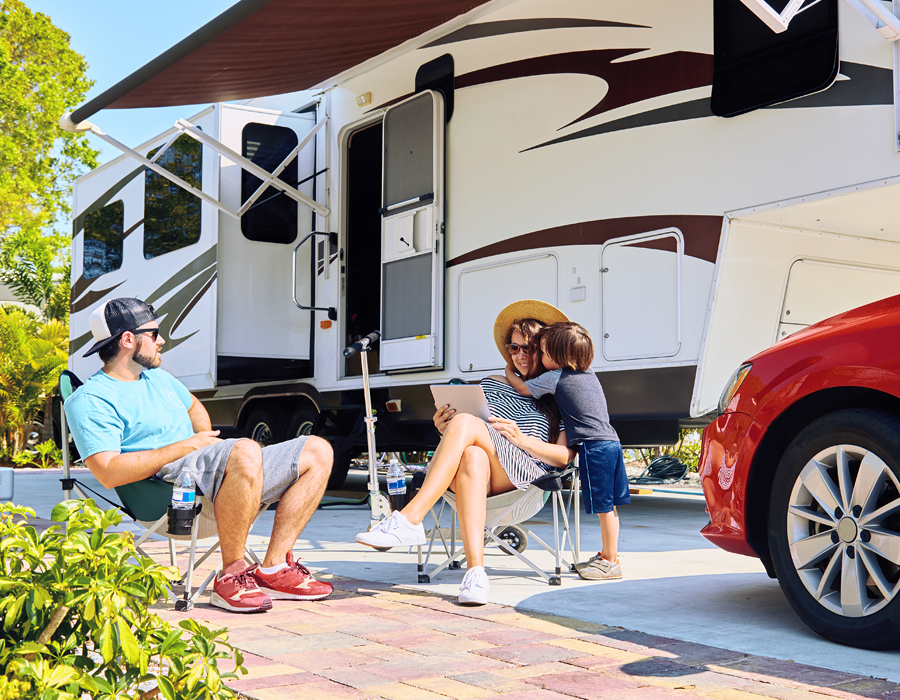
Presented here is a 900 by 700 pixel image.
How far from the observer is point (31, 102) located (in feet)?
68.4

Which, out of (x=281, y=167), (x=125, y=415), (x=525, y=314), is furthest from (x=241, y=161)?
(x=125, y=415)

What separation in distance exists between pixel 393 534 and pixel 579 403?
98 centimetres

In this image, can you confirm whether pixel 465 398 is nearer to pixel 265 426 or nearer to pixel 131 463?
pixel 131 463

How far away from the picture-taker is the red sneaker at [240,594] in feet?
10.7

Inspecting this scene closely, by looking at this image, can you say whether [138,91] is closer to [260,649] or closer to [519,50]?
[519,50]

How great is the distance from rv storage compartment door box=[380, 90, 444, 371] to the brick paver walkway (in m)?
3.14

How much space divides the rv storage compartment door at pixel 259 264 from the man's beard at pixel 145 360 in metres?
3.99

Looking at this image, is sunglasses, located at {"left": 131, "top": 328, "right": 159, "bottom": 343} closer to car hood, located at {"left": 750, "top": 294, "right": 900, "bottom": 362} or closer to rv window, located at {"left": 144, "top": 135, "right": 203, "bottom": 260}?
car hood, located at {"left": 750, "top": 294, "right": 900, "bottom": 362}

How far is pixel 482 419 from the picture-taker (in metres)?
3.90

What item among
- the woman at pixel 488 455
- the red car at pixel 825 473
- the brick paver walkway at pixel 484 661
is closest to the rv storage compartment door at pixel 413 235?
the woman at pixel 488 455

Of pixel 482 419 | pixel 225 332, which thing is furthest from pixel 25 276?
pixel 482 419

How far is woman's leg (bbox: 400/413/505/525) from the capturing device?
352 cm

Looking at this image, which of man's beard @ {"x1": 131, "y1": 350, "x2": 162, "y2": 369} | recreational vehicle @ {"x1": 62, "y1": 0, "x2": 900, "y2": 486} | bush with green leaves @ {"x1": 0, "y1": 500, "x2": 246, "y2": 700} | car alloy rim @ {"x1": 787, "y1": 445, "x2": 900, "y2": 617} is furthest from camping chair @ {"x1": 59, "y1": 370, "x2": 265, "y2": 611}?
recreational vehicle @ {"x1": 62, "y1": 0, "x2": 900, "y2": 486}

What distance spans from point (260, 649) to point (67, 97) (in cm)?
2111
